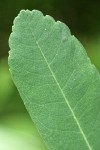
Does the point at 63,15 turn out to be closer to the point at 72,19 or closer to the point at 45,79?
the point at 72,19

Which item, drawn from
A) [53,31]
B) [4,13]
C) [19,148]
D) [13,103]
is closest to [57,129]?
[53,31]

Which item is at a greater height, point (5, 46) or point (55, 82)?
point (55, 82)

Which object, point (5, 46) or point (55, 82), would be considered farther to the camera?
point (5, 46)

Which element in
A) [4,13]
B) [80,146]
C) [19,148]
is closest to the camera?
[80,146]

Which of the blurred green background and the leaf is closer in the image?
the leaf

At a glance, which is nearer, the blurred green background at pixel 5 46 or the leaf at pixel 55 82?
the leaf at pixel 55 82
